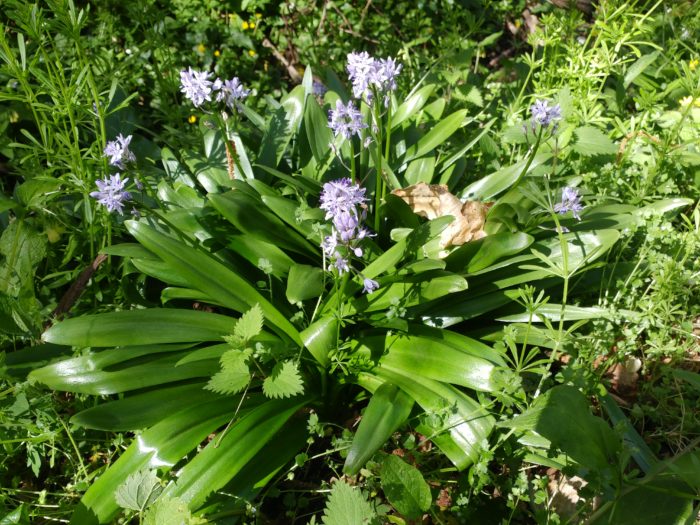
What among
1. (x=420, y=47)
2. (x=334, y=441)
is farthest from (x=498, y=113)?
(x=334, y=441)

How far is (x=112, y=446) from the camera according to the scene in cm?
225

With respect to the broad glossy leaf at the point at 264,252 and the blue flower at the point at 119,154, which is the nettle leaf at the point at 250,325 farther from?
the blue flower at the point at 119,154

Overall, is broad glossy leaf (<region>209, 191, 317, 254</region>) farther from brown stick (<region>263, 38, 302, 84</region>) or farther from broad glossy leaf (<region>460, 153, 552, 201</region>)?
brown stick (<region>263, 38, 302, 84</region>)

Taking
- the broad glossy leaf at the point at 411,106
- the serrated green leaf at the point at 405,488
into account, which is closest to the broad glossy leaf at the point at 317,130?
the broad glossy leaf at the point at 411,106

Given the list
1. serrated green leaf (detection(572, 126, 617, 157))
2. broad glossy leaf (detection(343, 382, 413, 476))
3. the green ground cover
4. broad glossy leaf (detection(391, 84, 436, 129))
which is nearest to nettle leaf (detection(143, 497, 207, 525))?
the green ground cover

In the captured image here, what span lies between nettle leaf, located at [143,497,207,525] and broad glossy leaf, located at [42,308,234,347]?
60 cm

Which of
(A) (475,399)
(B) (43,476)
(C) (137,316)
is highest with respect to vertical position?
(C) (137,316)

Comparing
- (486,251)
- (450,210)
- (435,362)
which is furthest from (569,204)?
(435,362)

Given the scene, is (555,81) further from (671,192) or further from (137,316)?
(137,316)

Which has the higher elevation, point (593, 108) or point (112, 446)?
point (593, 108)

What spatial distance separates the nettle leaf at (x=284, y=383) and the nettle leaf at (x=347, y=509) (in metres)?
0.33

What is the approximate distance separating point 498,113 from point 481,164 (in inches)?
25.8

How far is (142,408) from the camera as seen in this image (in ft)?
6.51

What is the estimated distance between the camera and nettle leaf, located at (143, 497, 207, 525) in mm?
1553
